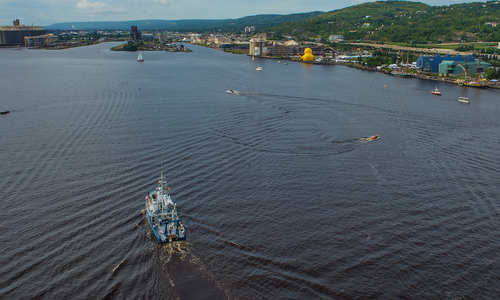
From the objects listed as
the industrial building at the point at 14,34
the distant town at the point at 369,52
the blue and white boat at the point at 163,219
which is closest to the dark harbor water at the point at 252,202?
the blue and white boat at the point at 163,219

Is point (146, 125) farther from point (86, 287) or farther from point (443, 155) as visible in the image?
point (443, 155)

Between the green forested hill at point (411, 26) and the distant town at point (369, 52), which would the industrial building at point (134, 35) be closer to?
the distant town at point (369, 52)

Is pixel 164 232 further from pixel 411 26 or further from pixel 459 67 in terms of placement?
pixel 411 26

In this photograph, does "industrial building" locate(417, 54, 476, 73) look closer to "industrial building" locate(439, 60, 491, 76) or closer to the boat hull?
"industrial building" locate(439, 60, 491, 76)

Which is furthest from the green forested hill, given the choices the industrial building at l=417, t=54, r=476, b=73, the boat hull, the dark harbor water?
the boat hull

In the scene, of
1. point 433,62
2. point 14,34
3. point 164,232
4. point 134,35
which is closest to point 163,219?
point 164,232

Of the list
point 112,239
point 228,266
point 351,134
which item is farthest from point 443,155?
point 112,239

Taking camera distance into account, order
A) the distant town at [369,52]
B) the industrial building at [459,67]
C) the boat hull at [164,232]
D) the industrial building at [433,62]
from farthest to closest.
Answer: the industrial building at [433,62] → the distant town at [369,52] → the industrial building at [459,67] → the boat hull at [164,232]
